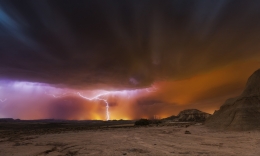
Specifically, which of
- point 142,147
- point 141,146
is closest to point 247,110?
point 141,146

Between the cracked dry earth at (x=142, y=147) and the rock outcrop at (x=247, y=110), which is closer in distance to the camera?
the cracked dry earth at (x=142, y=147)

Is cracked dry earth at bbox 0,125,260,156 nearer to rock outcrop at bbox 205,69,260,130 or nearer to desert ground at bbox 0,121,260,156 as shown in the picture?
desert ground at bbox 0,121,260,156

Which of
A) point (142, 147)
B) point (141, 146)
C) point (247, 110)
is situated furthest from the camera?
point (247, 110)

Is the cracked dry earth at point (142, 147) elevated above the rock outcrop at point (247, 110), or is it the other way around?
the rock outcrop at point (247, 110)

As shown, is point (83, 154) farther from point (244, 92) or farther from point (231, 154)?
point (244, 92)

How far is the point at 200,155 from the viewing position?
12.6 meters

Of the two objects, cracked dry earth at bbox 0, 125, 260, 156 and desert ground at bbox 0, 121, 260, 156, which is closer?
cracked dry earth at bbox 0, 125, 260, 156

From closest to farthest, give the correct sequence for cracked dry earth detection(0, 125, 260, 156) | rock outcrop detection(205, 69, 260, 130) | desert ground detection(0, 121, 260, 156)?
cracked dry earth detection(0, 125, 260, 156)
desert ground detection(0, 121, 260, 156)
rock outcrop detection(205, 69, 260, 130)

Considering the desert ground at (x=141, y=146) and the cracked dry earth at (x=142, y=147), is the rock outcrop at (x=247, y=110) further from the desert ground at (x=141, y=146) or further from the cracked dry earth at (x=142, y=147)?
the cracked dry earth at (x=142, y=147)

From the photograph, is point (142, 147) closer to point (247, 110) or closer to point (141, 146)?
point (141, 146)

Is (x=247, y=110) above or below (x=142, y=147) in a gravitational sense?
above

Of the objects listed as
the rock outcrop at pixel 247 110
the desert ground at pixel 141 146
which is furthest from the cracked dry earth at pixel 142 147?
the rock outcrop at pixel 247 110

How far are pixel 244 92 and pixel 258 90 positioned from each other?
2.92m

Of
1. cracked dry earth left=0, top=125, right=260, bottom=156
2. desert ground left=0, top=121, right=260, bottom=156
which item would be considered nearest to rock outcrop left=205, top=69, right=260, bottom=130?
desert ground left=0, top=121, right=260, bottom=156
